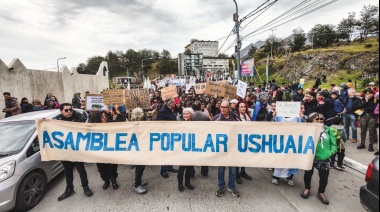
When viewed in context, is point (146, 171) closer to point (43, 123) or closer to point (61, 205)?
point (61, 205)

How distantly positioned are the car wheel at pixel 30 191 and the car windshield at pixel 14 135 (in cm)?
57

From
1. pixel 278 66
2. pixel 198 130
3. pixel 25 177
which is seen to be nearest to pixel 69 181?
pixel 25 177

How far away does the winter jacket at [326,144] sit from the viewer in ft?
11.4

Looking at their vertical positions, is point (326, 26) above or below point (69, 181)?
above

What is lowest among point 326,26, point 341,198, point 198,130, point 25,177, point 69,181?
point 341,198

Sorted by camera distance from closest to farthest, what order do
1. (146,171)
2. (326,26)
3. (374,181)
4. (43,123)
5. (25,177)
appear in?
1. (374,181)
2. (25,177)
3. (43,123)
4. (146,171)
5. (326,26)

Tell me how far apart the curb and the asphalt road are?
17 cm

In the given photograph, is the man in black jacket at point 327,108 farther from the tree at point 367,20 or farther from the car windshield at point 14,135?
the tree at point 367,20

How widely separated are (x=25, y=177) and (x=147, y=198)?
2.16 metres

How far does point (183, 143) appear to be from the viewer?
381cm

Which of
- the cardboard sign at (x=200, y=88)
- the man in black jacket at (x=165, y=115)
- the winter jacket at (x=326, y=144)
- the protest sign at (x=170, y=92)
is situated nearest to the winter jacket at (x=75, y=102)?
the protest sign at (x=170, y=92)

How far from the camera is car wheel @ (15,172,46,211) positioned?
137 inches

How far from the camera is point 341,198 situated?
12.3 ft

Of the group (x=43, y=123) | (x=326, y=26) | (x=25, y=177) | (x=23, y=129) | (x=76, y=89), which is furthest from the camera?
(x=326, y=26)
